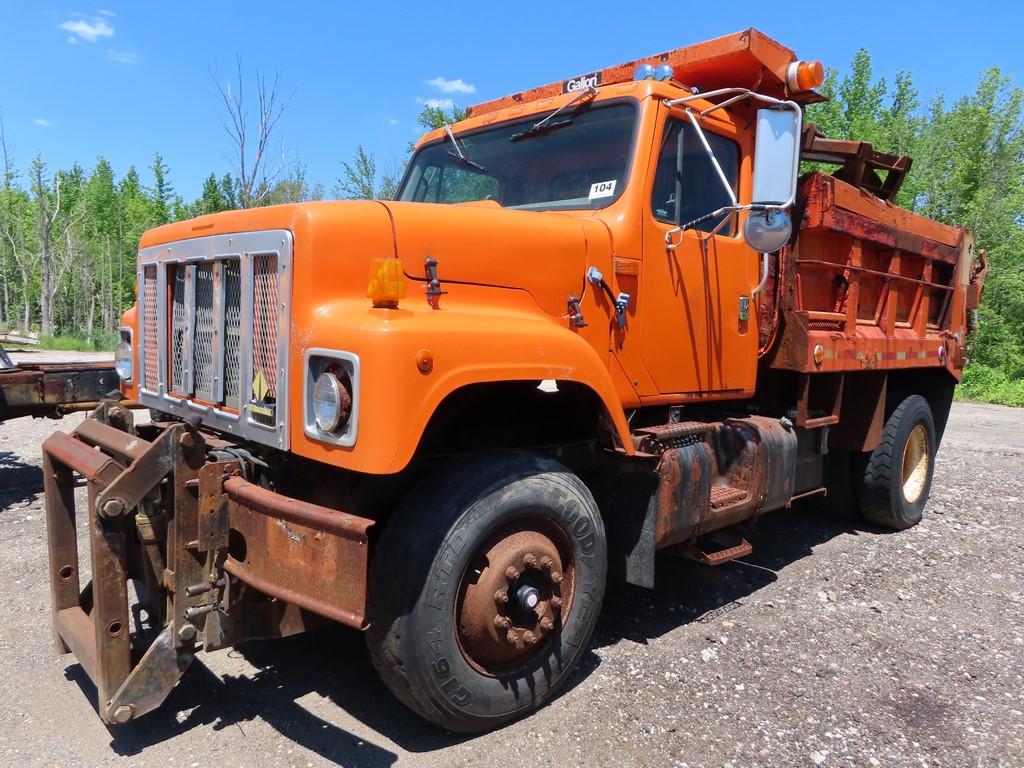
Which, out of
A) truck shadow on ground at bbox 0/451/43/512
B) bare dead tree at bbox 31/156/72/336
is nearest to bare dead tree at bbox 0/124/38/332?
bare dead tree at bbox 31/156/72/336

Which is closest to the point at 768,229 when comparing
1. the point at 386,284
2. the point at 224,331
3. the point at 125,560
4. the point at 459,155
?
the point at 386,284

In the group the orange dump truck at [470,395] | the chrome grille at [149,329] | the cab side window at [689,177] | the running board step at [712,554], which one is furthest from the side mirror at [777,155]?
the chrome grille at [149,329]

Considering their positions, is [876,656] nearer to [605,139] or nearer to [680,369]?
[680,369]

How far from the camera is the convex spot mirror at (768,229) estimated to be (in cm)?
325

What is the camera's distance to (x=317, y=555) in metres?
2.44

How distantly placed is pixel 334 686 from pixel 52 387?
4590mm

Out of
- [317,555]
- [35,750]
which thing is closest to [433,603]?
[317,555]

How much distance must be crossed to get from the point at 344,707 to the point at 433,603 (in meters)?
0.86

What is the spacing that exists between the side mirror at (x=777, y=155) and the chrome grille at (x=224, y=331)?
206 centimetres

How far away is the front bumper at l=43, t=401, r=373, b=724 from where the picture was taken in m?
2.43

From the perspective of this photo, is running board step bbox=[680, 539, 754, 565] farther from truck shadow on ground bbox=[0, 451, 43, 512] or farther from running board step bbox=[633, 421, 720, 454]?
truck shadow on ground bbox=[0, 451, 43, 512]

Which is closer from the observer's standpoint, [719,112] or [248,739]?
[248,739]

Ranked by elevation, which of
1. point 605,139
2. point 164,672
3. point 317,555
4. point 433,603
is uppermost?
point 605,139

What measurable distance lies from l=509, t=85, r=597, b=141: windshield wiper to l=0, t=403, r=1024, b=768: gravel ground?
2.70 meters
